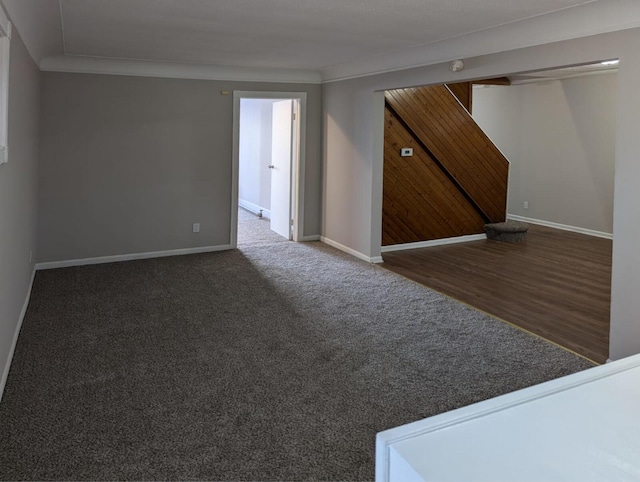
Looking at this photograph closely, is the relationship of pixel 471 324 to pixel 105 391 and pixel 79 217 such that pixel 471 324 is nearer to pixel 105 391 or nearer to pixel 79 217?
pixel 105 391

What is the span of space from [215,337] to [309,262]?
231 cm

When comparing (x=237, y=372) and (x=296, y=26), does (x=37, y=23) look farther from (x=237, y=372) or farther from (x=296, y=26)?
(x=237, y=372)

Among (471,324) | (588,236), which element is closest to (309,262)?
(471,324)

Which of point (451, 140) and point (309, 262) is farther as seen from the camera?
point (451, 140)

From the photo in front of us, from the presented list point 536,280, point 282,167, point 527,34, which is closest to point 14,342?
point 527,34

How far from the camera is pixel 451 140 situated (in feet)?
22.9

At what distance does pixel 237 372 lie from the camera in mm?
3154

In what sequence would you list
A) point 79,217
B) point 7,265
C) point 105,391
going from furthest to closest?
point 79,217
point 7,265
point 105,391

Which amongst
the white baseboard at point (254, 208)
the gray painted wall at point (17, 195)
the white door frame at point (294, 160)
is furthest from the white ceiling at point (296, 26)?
the white baseboard at point (254, 208)

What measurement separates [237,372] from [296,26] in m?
2.55

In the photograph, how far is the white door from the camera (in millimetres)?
7020

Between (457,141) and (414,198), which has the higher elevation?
(457,141)

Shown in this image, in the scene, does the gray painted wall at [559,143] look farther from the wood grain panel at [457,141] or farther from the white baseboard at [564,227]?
the wood grain panel at [457,141]

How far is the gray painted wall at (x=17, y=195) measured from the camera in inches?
119
